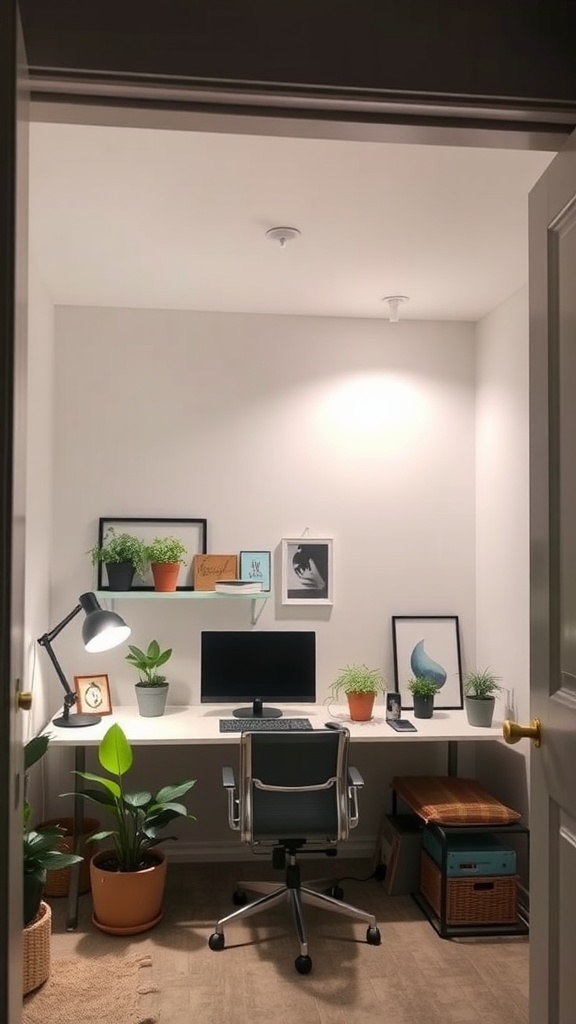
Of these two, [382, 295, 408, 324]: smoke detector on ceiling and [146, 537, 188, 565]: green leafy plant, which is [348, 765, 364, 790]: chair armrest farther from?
[382, 295, 408, 324]: smoke detector on ceiling

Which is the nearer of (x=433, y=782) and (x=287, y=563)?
(x=433, y=782)

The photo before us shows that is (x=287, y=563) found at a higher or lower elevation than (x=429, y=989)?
higher

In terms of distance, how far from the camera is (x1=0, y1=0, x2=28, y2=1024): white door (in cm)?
112

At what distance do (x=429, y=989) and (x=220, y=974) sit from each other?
712mm

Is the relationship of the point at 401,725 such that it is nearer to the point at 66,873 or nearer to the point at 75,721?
the point at 75,721

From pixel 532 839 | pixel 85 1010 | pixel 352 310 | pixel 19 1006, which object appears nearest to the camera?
pixel 19 1006

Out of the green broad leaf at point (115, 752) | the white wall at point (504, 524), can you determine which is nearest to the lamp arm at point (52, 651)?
the green broad leaf at point (115, 752)

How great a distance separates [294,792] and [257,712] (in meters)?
0.71

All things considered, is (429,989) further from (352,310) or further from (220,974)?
(352,310)

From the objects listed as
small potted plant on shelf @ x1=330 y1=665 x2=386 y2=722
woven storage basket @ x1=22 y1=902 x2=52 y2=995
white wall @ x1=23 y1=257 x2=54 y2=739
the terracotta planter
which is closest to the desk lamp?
white wall @ x1=23 y1=257 x2=54 y2=739

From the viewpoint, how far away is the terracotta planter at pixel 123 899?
3.19m

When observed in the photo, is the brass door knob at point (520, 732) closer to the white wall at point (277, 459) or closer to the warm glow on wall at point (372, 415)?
the white wall at point (277, 459)

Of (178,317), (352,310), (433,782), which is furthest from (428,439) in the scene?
(433,782)

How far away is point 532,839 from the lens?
5.22ft
